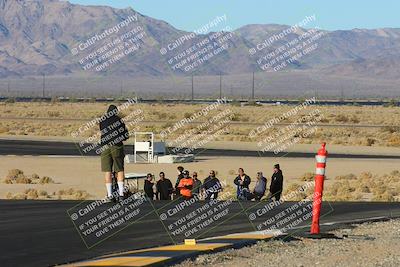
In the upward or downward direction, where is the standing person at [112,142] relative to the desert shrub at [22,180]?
upward

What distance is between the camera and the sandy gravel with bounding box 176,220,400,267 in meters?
11.2

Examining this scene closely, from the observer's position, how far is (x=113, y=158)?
57.3 feet

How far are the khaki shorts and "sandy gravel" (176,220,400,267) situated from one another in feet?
15.4

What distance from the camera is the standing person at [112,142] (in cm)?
1702

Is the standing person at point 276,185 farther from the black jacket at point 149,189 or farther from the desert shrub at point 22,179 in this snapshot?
the desert shrub at point 22,179

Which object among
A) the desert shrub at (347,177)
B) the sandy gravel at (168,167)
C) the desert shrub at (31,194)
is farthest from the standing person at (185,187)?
the desert shrub at (347,177)

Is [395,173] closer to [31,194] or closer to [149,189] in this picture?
[31,194]

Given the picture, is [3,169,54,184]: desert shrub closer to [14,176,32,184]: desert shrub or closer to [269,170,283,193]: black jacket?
[14,176,32,184]: desert shrub

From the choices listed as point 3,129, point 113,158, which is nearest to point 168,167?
point 113,158

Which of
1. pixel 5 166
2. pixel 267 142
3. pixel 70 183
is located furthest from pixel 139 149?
pixel 267 142

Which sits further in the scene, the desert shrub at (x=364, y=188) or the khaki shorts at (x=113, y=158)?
the desert shrub at (x=364, y=188)

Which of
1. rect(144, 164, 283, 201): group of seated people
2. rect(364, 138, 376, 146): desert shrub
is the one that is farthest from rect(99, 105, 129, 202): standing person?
rect(364, 138, 376, 146): desert shrub

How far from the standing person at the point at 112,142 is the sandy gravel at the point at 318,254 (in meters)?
4.53

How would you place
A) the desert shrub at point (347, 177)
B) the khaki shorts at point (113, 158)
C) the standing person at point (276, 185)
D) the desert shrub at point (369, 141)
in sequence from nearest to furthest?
the khaki shorts at point (113, 158) < the standing person at point (276, 185) < the desert shrub at point (347, 177) < the desert shrub at point (369, 141)
